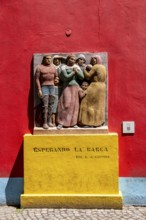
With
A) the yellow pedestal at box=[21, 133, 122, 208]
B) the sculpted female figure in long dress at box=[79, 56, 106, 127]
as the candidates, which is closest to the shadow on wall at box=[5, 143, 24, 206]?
the yellow pedestal at box=[21, 133, 122, 208]

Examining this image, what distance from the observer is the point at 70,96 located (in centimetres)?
581

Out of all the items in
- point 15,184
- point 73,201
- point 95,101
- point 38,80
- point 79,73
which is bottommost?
point 73,201

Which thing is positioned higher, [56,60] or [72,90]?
[56,60]

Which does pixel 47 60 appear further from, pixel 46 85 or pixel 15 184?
pixel 15 184

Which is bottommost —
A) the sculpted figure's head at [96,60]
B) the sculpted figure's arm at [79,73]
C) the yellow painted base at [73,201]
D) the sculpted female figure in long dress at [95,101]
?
the yellow painted base at [73,201]

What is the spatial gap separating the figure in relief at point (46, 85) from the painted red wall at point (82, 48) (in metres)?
0.21

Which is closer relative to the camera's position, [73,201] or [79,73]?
[73,201]

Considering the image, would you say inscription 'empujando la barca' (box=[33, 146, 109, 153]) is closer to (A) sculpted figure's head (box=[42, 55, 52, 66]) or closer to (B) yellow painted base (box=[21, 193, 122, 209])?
(B) yellow painted base (box=[21, 193, 122, 209])

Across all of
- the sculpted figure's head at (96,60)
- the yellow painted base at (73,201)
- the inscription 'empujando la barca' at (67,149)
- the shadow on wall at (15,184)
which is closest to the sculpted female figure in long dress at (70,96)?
the sculpted figure's head at (96,60)

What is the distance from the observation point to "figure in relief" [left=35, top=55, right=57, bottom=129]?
580 cm

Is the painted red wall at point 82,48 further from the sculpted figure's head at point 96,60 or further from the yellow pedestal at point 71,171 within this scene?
the yellow pedestal at point 71,171

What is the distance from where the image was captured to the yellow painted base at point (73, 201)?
18.5 feet

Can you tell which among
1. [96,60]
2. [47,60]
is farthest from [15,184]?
[96,60]

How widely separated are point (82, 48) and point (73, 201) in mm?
2450
